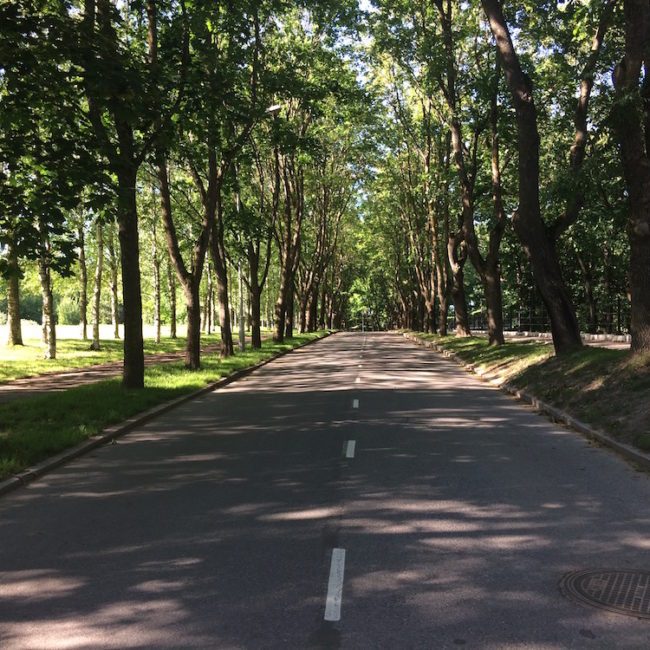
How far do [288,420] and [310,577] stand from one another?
7142 millimetres

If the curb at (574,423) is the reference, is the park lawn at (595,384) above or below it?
above

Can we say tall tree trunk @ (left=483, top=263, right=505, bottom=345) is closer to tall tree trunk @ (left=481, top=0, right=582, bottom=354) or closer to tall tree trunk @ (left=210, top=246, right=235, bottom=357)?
tall tree trunk @ (left=481, top=0, right=582, bottom=354)

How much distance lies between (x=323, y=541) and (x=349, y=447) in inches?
152

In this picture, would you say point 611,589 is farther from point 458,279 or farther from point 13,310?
point 458,279

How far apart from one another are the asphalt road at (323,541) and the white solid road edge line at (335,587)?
0.6 inches

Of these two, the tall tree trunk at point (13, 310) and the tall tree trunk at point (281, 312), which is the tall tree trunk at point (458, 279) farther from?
the tall tree trunk at point (13, 310)

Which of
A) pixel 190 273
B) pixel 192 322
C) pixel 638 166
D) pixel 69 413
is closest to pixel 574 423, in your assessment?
pixel 638 166

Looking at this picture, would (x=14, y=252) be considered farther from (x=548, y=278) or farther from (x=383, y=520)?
(x=548, y=278)

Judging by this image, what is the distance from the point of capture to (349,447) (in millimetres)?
9211

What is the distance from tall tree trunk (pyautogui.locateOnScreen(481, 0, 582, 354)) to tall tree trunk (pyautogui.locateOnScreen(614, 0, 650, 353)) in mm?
3518

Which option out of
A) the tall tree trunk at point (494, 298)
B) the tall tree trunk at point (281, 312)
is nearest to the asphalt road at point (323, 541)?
the tall tree trunk at point (494, 298)

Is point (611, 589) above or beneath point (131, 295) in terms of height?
beneath

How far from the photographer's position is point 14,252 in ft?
30.4

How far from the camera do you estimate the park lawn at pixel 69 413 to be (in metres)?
8.48
